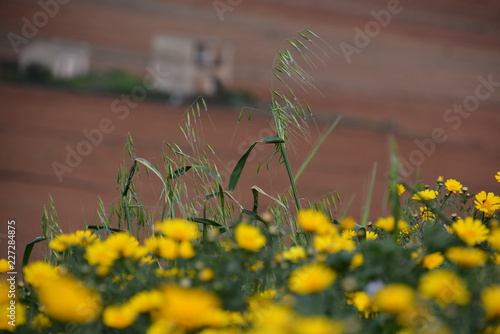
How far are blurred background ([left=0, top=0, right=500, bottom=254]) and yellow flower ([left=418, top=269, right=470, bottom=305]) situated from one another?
3.04 m

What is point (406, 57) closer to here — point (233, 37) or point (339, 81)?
point (339, 81)

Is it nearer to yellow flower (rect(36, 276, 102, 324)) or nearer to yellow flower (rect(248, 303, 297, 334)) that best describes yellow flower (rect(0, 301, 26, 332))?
yellow flower (rect(36, 276, 102, 324))

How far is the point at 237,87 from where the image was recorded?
4148 millimetres

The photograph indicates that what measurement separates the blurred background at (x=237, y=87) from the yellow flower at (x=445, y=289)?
3.04m

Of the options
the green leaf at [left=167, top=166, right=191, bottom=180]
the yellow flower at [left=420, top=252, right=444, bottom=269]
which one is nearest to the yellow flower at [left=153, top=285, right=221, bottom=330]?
the yellow flower at [left=420, top=252, right=444, bottom=269]

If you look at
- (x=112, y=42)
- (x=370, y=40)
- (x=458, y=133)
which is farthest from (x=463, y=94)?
(x=112, y=42)

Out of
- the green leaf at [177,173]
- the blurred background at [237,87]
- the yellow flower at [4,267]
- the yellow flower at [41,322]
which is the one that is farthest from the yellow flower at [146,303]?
the blurred background at [237,87]

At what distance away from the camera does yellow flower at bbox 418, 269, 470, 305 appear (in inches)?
22.3

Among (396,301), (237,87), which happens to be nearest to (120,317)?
(396,301)

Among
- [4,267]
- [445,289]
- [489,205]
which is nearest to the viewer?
[445,289]

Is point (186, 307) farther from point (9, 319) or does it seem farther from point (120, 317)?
point (9, 319)

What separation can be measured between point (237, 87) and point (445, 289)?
362 cm

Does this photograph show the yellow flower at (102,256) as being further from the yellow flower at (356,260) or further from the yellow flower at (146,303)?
the yellow flower at (356,260)

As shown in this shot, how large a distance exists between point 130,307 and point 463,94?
4151mm
